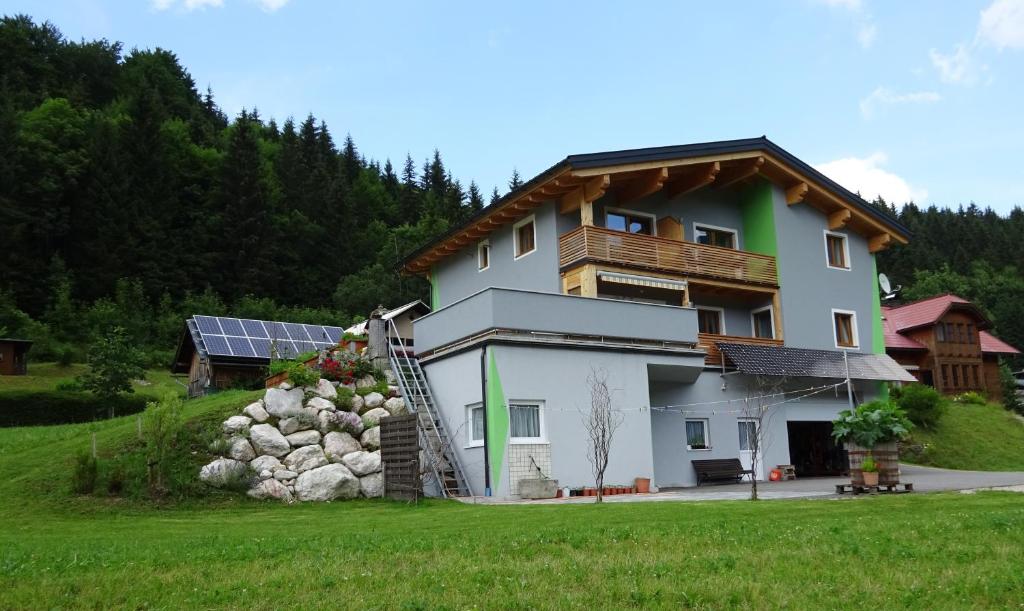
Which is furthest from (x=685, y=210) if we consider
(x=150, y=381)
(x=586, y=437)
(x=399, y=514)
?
(x=150, y=381)

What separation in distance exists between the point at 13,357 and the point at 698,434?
3734 centimetres

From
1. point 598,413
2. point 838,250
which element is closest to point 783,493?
point 598,413

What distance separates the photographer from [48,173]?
64.4 metres

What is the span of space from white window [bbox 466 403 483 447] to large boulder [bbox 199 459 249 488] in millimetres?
5470

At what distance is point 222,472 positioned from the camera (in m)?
18.5

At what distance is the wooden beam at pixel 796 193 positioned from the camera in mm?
30734

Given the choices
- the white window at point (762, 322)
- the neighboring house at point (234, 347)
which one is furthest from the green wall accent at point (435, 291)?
the white window at point (762, 322)

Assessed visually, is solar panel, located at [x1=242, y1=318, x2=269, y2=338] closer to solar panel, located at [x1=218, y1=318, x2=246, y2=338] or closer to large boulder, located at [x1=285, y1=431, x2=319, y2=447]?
solar panel, located at [x1=218, y1=318, x2=246, y2=338]

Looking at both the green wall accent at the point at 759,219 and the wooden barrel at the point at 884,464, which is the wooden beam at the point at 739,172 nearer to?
the green wall accent at the point at 759,219

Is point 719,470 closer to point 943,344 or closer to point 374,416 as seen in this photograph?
point 374,416

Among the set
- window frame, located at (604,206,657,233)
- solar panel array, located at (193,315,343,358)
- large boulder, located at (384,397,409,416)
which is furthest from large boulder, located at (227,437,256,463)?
solar panel array, located at (193,315,343,358)

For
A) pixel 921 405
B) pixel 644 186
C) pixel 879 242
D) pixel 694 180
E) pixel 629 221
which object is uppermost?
pixel 694 180

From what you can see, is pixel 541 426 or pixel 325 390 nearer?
pixel 541 426

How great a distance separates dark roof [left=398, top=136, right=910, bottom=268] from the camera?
24656 millimetres
